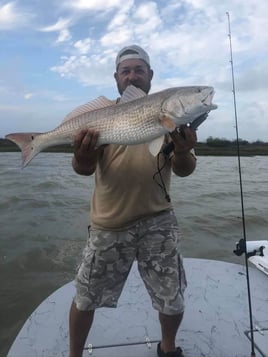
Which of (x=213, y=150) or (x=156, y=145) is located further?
(x=213, y=150)

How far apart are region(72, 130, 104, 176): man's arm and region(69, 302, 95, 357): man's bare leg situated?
1.15m

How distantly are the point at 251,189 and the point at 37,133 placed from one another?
53.4 ft

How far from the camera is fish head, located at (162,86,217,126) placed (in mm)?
3029

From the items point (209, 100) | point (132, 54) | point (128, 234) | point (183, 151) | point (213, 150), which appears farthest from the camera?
point (213, 150)

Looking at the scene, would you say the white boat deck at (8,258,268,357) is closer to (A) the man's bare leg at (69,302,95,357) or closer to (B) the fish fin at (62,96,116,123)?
(A) the man's bare leg at (69,302,95,357)

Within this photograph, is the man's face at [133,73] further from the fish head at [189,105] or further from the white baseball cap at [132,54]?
the fish head at [189,105]

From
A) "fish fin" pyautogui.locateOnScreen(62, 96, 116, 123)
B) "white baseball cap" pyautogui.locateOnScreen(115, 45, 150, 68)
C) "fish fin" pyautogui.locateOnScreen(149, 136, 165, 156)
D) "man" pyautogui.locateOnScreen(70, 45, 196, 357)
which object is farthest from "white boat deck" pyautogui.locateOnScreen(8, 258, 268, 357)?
"white baseball cap" pyautogui.locateOnScreen(115, 45, 150, 68)

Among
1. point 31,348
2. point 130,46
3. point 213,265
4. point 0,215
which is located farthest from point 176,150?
point 0,215

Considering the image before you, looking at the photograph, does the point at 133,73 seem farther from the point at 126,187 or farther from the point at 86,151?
the point at 126,187

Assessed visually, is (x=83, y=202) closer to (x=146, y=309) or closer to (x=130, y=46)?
(x=146, y=309)

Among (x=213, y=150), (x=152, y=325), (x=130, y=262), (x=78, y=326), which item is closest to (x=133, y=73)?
→ (x=130, y=262)

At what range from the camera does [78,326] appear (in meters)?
3.48

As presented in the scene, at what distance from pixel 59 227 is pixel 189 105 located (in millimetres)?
8198

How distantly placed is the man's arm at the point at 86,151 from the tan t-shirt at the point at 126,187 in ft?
0.38
